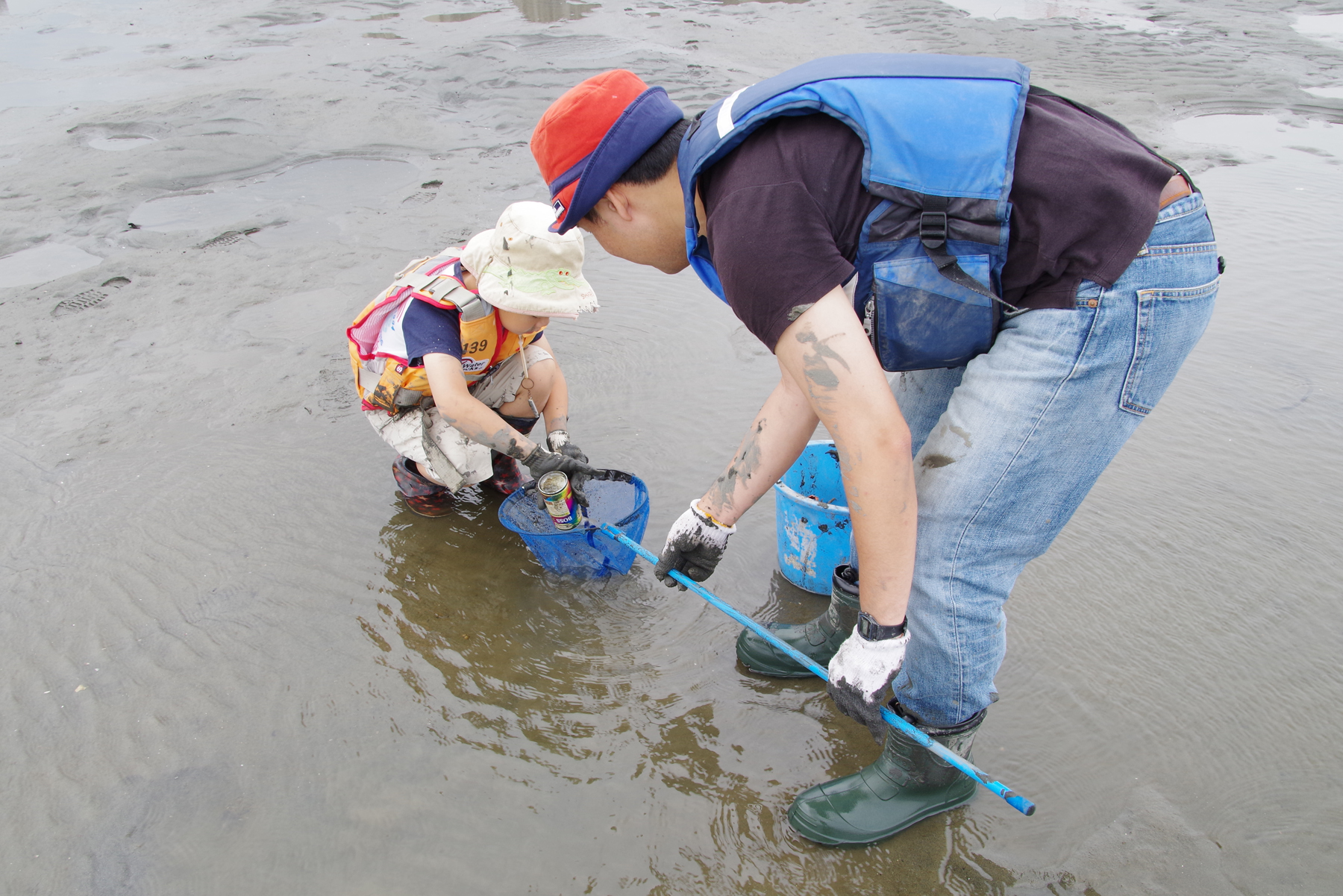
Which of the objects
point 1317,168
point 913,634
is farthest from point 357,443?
point 1317,168

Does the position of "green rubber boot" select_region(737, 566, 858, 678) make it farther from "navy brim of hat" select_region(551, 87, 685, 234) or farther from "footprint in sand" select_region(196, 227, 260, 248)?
"footprint in sand" select_region(196, 227, 260, 248)

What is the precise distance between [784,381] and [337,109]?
21.9ft

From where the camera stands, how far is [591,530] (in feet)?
8.37

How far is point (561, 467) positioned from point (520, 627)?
517mm

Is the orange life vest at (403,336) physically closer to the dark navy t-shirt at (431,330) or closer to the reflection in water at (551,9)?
the dark navy t-shirt at (431,330)

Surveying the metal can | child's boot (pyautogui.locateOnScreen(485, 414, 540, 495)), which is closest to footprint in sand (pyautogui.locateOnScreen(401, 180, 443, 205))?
child's boot (pyautogui.locateOnScreen(485, 414, 540, 495))

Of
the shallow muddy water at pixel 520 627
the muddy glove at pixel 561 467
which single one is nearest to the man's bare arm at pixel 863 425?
the shallow muddy water at pixel 520 627

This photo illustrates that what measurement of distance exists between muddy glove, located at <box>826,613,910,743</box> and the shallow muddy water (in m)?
0.50

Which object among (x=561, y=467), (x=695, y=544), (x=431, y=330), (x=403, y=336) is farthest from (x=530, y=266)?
(x=695, y=544)

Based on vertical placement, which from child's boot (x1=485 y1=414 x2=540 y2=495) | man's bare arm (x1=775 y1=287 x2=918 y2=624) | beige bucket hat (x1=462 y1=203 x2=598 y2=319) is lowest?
child's boot (x1=485 y1=414 x2=540 y2=495)

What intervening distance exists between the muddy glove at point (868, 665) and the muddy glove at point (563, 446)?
4.44ft

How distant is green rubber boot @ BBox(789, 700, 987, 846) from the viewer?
74.7 inches

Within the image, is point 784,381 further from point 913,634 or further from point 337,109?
point 337,109

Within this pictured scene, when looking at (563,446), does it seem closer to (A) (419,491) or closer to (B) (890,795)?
(A) (419,491)
